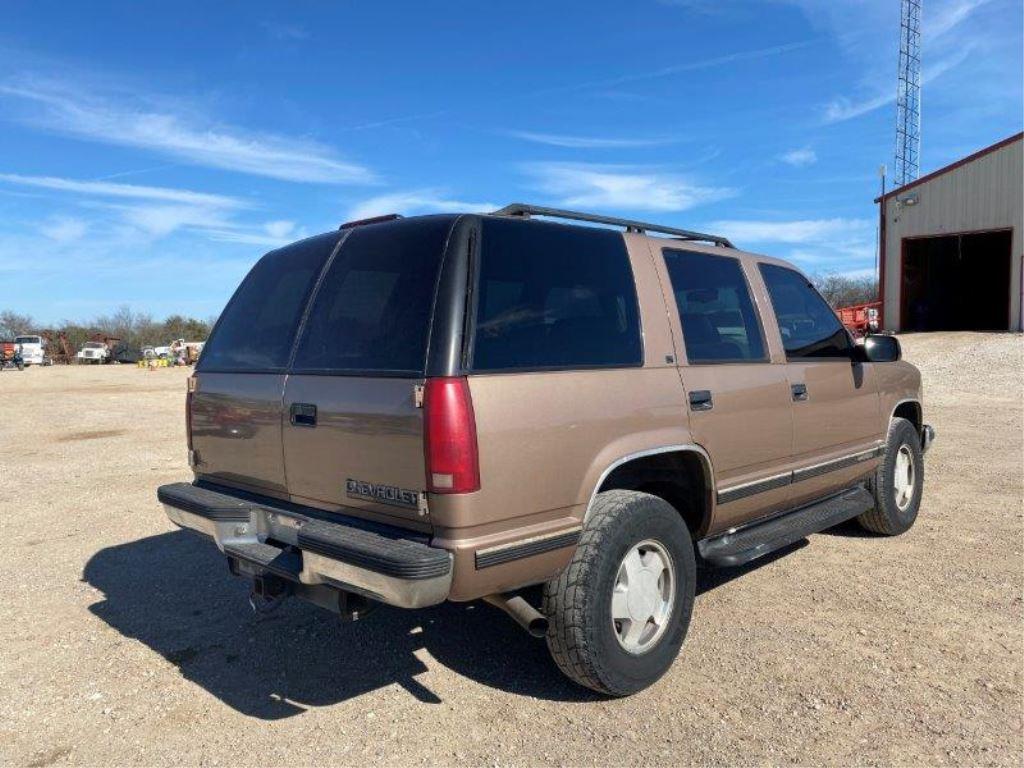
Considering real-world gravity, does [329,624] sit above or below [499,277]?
below

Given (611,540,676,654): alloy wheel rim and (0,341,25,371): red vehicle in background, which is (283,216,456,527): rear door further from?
(0,341,25,371): red vehicle in background

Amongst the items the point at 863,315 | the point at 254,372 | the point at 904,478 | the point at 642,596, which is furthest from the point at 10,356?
the point at 642,596

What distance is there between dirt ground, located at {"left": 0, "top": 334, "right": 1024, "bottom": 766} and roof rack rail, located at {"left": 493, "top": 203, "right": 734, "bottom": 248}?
208 cm

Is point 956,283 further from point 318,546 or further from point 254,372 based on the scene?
point 318,546

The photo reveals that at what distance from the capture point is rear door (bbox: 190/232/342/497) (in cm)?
353

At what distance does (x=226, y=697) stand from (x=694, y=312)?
2879 mm

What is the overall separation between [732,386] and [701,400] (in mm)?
328

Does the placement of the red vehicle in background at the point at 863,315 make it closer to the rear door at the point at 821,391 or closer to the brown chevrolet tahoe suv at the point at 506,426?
the rear door at the point at 821,391

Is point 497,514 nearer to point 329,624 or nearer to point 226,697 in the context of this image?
point 226,697

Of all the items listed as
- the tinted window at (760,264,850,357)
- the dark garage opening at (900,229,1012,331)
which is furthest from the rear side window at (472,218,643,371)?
the dark garage opening at (900,229,1012,331)

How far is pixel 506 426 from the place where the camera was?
2.88 meters

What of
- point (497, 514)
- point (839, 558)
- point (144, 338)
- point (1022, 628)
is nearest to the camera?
point (497, 514)

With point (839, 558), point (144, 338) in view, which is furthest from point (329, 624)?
point (144, 338)

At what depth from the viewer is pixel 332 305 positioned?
348cm
